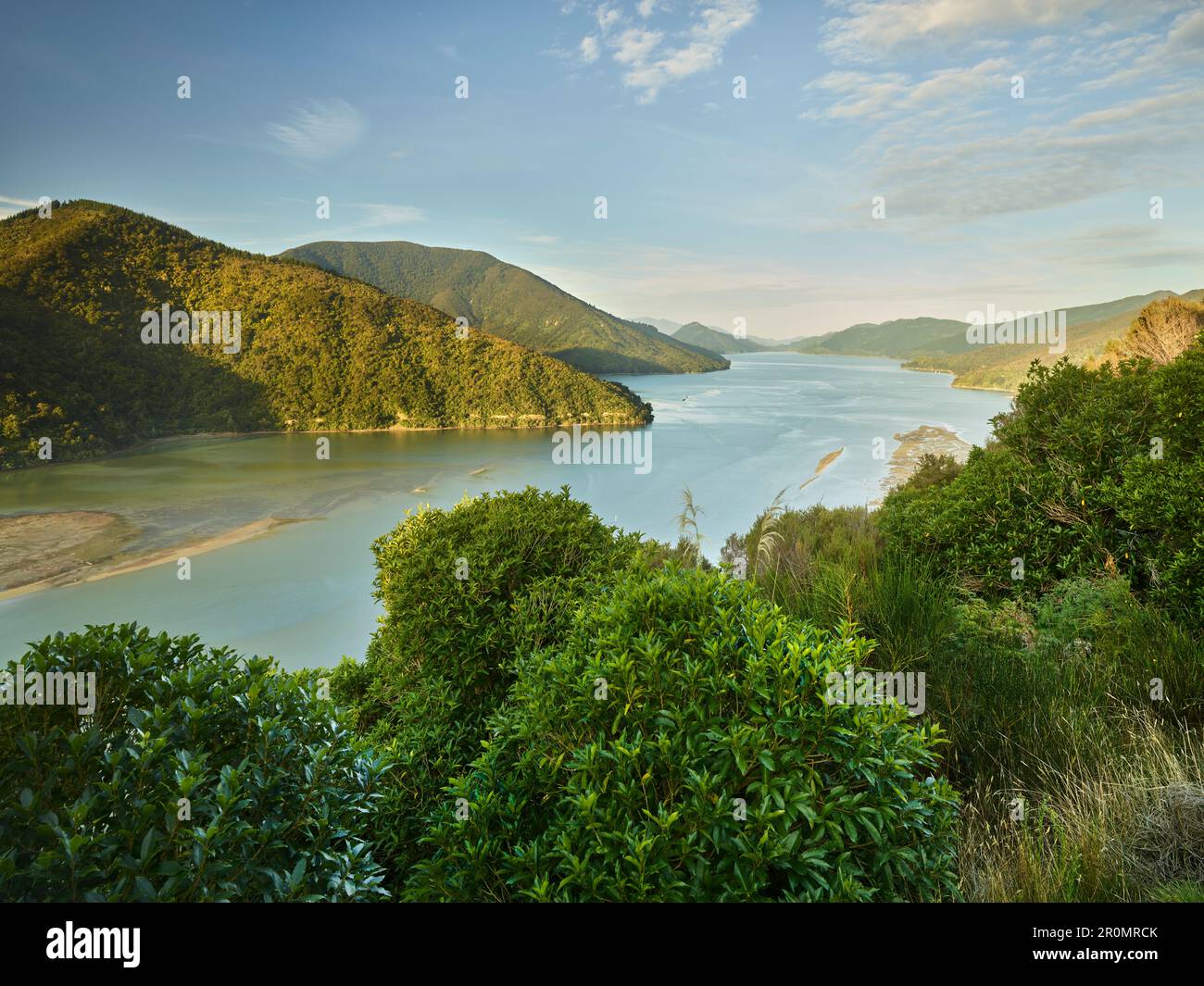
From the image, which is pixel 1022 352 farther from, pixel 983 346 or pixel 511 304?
pixel 511 304

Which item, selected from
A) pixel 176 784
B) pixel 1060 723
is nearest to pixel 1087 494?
pixel 1060 723

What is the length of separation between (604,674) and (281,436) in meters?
40.8

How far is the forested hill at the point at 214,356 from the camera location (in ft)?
64.8

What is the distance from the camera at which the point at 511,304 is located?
140 meters

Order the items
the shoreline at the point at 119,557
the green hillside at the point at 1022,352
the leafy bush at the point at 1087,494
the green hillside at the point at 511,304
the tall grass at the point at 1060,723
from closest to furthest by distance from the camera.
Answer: the tall grass at the point at 1060,723 → the leafy bush at the point at 1087,494 → the shoreline at the point at 119,557 → the green hillside at the point at 1022,352 → the green hillside at the point at 511,304

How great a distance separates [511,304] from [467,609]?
147m

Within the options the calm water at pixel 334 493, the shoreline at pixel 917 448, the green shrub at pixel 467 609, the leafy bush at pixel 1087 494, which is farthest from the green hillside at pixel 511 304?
the green shrub at pixel 467 609

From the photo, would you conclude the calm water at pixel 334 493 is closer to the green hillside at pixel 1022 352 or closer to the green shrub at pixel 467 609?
the green shrub at pixel 467 609

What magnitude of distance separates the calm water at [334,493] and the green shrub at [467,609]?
0.92 m

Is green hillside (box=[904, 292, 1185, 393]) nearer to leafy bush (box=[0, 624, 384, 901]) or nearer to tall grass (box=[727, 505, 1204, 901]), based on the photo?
tall grass (box=[727, 505, 1204, 901])

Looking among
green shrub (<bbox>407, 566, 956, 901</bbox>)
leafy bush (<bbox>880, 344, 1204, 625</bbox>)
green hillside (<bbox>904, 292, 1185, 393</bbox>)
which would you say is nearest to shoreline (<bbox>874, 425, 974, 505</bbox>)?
green hillside (<bbox>904, 292, 1185, 393</bbox>)

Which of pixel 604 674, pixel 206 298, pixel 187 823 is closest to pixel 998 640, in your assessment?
pixel 604 674

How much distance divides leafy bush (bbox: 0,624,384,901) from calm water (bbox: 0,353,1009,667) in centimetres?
171
